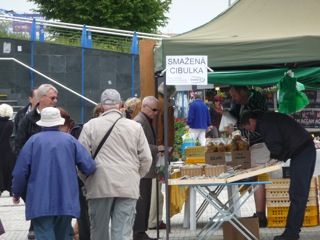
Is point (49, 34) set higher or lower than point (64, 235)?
higher

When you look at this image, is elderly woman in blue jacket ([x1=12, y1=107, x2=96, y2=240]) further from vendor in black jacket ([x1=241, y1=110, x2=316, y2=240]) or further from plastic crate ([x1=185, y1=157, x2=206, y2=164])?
plastic crate ([x1=185, y1=157, x2=206, y2=164])

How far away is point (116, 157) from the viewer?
914cm

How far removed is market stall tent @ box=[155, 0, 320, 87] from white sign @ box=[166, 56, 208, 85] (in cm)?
10

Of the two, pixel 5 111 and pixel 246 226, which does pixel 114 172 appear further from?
pixel 5 111

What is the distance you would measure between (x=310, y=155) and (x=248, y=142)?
1.17 m

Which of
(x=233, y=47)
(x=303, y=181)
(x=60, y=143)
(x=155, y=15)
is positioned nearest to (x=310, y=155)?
(x=303, y=181)

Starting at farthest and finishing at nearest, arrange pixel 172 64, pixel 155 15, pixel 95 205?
pixel 155 15 → pixel 172 64 → pixel 95 205

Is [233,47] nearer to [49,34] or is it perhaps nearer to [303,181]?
[303,181]

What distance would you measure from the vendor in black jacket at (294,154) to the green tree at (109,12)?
33.1 meters

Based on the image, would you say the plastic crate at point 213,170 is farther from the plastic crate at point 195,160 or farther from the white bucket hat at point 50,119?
the white bucket hat at point 50,119

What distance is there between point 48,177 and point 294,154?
3522mm

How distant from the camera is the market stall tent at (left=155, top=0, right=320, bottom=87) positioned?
961 centimetres

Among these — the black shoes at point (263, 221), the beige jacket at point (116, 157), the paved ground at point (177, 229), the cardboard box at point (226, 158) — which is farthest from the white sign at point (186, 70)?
the black shoes at point (263, 221)

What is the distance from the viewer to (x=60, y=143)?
8.62 m
